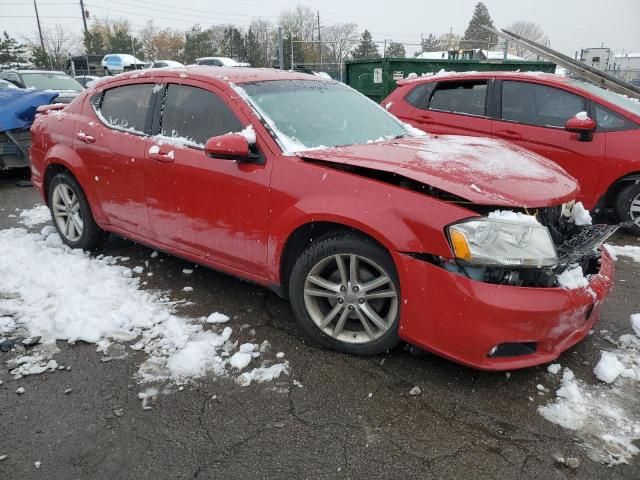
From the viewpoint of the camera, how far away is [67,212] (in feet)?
15.1

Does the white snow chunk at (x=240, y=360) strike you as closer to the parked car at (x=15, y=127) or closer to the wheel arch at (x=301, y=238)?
the wheel arch at (x=301, y=238)

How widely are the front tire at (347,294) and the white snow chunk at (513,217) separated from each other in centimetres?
56

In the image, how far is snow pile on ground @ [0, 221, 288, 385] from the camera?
280cm

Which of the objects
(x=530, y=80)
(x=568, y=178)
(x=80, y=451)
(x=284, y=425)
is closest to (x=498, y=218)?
(x=568, y=178)

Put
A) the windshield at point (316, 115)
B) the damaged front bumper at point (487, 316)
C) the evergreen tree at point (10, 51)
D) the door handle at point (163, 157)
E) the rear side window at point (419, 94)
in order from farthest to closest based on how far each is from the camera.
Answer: the evergreen tree at point (10, 51) < the rear side window at point (419, 94) < the door handle at point (163, 157) < the windshield at point (316, 115) < the damaged front bumper at point (487, 316)

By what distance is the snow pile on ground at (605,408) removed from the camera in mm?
2184

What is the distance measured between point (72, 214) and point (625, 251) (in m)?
5.21

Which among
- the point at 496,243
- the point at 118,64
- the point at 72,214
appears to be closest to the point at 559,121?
the point at 496,243

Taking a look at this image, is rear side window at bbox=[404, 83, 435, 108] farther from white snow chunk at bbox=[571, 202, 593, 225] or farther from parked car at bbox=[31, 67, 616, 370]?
white snow chunk at bbox=[571, 202, 593, 225]

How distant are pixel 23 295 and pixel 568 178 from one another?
12.5 ft

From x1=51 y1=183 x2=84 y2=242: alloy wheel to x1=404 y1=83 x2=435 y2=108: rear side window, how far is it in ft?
13.3

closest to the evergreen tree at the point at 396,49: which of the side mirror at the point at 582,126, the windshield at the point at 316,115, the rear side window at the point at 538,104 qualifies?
the rear side window at the point at 538,104

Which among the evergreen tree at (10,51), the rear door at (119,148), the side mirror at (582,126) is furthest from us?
the evergreen tree at (10,51)

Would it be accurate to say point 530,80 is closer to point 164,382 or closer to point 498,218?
A: point 498,218
